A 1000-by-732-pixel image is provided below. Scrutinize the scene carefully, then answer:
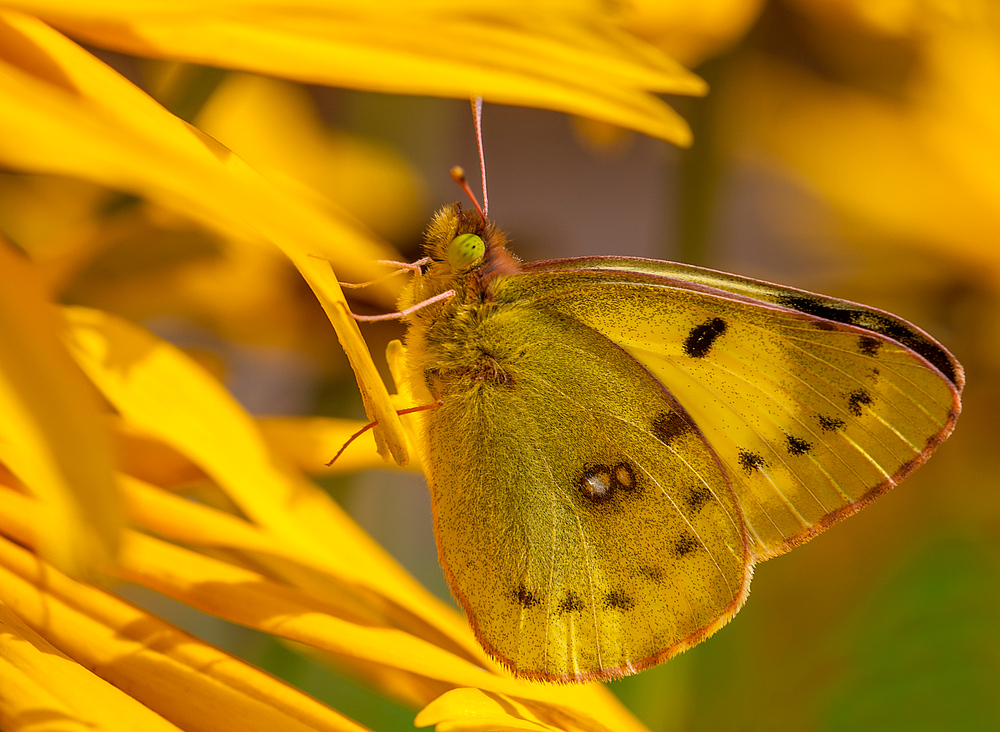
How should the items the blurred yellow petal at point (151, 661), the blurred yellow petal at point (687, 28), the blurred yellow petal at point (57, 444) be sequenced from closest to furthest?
the blurred yellow petal at point (57, 444) < the blurred yellow petal at point (151, 661) < the blurred yellow petal at point (687, 28)

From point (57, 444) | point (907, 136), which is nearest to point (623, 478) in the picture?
point (57, 444)

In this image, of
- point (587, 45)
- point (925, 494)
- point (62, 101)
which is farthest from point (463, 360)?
point (925, 494)

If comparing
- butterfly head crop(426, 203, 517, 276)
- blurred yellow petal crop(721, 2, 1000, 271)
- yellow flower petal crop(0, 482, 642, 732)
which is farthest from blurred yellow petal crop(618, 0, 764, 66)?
yellow flower petal crop(0, 482, 642, 732)

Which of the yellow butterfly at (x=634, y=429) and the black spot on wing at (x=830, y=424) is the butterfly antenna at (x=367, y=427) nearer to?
the yellow butterfly at (x=634, y=429)

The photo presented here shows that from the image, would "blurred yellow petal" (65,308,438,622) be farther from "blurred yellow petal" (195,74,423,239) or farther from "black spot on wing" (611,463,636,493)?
"blurred yellow petal" (195,74,423,239)

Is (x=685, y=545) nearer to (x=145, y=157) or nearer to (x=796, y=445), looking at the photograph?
(x=796, y=445)

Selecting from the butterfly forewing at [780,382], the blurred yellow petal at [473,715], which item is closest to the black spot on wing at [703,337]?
the butterfly forewing at [780,382]

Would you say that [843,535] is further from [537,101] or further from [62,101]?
[62,101]
